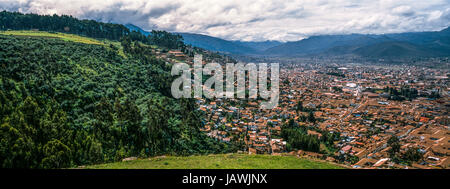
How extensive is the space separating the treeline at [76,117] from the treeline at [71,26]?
40.5 m

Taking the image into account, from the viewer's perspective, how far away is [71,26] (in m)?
77.1

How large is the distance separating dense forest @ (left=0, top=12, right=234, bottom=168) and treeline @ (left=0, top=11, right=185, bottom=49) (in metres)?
34.9

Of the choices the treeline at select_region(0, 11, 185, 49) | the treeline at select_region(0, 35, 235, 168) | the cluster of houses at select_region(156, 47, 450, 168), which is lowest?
the cluster of houses at select_region(156, 47, 450, 168)

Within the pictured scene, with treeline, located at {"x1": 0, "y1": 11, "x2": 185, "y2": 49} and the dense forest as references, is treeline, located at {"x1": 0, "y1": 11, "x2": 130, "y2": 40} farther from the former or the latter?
the dense forest

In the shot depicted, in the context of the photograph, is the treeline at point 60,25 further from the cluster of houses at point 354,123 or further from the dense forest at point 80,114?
the cluster of houses at point 354,123

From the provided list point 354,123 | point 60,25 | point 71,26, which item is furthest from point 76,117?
point 60,25

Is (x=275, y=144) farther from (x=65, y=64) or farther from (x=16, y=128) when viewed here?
(x=65, y=64)

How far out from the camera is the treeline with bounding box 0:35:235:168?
16.9 m

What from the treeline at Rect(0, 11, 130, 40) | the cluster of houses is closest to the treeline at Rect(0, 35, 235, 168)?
the cluster of houses

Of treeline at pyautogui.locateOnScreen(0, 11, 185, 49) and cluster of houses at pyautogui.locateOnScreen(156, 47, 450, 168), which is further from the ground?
treeline at pyautogui.locateOnScreen(0, 11, 185, 49)

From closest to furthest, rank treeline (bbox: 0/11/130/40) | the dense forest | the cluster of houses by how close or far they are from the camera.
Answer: the dense forest, the cluster of houses, treeline (bbox: 0/11/130/40)

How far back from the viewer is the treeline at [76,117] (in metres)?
16.9

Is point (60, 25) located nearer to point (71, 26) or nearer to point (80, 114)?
point (71, 26)
